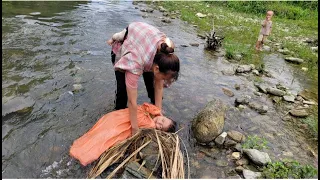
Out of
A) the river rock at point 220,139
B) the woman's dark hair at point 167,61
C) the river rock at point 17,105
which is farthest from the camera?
the river rock at point 17,105

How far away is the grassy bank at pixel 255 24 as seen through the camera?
8605mm

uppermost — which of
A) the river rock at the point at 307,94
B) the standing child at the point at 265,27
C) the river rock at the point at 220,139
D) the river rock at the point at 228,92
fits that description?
the standing child at the point at 265,27

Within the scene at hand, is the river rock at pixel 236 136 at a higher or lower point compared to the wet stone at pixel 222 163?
higher

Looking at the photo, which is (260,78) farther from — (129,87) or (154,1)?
(154,1)

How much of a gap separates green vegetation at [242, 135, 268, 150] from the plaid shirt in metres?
1.84

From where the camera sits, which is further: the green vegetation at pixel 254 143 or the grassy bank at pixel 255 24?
the grassy bank at pixel 255 24

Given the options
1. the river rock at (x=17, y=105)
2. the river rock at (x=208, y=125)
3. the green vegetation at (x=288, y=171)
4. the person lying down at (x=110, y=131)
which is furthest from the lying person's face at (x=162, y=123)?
the river rock at (x=17, y=105)

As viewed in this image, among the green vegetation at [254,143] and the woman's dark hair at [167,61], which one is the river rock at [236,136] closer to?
the green vegetation at [254,143]

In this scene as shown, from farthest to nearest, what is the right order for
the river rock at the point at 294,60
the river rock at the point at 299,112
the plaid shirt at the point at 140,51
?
the river rock at the point at 294,60 → the river rock at the point at 299,112 → the plaid shirt at the point at 140,51

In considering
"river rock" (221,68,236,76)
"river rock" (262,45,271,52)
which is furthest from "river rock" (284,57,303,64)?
"river rock" (221,68,236,76)

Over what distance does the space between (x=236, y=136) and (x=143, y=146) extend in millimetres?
1512

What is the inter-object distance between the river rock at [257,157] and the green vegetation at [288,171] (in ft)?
0.23

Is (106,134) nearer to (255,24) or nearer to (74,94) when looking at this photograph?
(74,94)

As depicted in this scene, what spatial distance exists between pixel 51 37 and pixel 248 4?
40.5 ft
